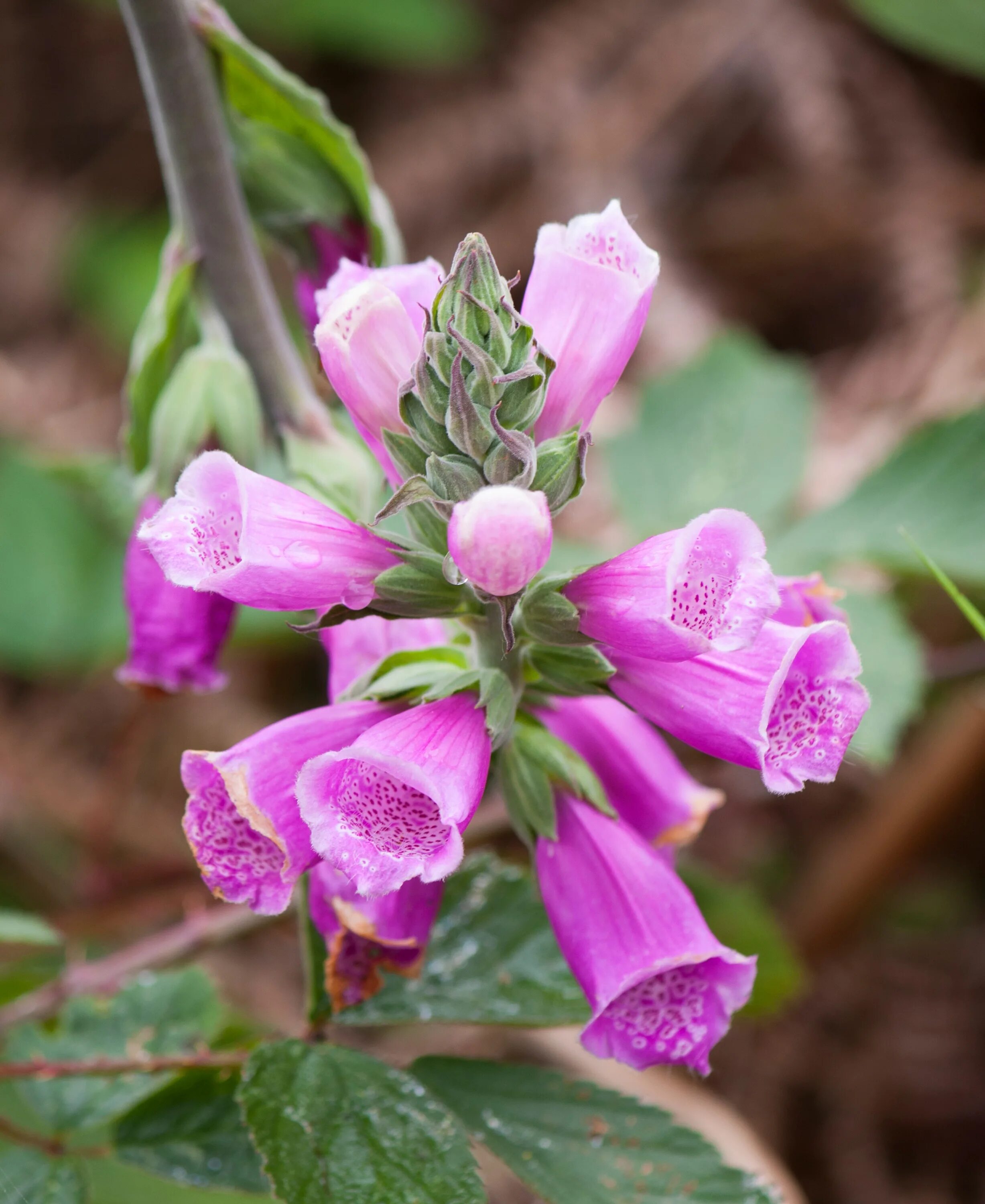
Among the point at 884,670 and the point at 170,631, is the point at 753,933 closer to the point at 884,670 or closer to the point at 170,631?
the point at 884,670

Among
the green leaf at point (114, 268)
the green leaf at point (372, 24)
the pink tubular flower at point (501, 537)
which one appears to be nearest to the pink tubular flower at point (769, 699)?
the pink tubular flower at point (501, 537)

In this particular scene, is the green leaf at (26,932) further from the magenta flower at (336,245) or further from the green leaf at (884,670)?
the green leaf at (884,670)

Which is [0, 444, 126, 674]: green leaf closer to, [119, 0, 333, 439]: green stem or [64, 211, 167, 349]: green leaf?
[64, 211, 167, 349]: green leaf

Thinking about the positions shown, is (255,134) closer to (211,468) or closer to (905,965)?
(211,468)

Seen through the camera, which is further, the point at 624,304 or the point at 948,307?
the point at 948,307

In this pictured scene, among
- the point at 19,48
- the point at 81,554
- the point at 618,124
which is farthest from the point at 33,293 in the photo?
the point at 618,124

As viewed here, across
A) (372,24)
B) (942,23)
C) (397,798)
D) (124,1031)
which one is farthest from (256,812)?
(372,24)

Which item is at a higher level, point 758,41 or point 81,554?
point 758,41
